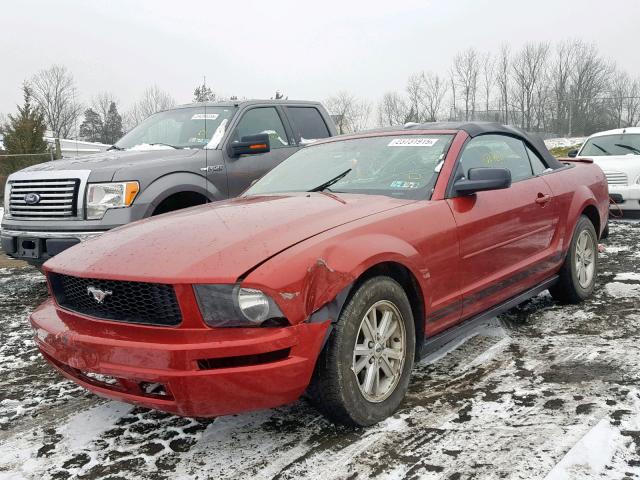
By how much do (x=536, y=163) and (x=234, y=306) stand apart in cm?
310

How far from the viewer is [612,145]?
11.0 m

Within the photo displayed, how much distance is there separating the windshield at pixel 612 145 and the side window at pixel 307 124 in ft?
21.3

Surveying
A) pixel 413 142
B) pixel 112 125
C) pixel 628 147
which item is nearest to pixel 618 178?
pixel 628 147

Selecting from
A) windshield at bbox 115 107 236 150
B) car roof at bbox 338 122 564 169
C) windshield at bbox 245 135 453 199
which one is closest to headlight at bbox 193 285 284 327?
windshield at bbox 245 135 453 199

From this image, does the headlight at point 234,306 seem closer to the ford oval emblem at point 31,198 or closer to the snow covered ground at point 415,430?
the snow covered ground at point 415,430

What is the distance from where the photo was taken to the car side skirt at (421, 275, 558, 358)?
3148mm

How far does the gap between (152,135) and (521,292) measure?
435cm

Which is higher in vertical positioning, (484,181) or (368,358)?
(484,181)

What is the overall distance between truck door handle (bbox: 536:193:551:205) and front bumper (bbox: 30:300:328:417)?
2.37 meters

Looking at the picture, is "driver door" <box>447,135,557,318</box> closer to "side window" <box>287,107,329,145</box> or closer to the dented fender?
the dented fender

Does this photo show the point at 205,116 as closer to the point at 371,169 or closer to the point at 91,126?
the point at 371,169

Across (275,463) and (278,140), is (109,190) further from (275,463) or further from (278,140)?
(275,463)

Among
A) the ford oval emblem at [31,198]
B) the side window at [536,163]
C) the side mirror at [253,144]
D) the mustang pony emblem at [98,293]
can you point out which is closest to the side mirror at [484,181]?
the side window at [536,163]

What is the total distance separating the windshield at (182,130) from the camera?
5988 mm
